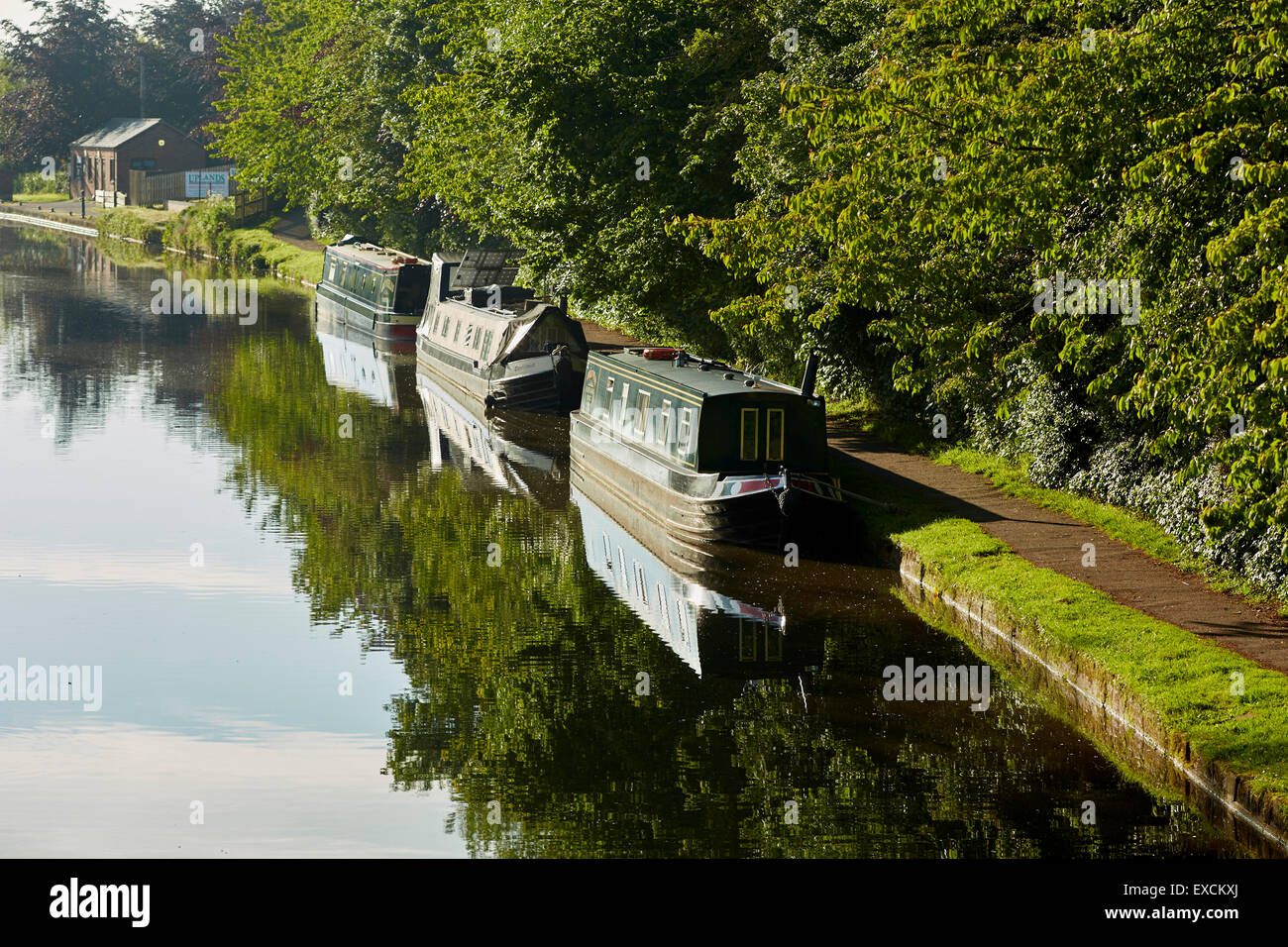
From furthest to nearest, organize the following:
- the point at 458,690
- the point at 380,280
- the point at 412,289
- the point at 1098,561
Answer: the point at 380,280, the point at 412,289, the point at 1098,561, the point at 458,690

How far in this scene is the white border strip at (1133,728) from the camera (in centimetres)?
986

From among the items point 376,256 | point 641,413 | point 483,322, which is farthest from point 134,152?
point 641,413

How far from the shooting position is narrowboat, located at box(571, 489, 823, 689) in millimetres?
14734

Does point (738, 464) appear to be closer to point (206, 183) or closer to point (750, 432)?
point (750, 432)

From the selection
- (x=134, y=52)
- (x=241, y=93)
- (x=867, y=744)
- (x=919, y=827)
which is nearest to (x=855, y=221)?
(x=867, y=744)

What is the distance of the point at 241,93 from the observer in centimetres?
7069

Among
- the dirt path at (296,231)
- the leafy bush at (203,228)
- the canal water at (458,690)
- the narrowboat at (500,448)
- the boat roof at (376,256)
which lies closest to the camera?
the canal water at (458,690)

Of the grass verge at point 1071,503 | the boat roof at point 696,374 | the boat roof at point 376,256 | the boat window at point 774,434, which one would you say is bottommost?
the grass verge at point 1071,503

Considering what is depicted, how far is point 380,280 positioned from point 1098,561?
97.1 feet

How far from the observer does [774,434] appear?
18938 millimetres

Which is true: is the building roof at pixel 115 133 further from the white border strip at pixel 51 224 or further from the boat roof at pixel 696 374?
the boat roof at pixel 696 374

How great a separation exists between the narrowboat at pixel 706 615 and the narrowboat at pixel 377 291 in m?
22.0

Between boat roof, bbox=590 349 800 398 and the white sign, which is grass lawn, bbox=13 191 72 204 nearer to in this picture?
the white sign

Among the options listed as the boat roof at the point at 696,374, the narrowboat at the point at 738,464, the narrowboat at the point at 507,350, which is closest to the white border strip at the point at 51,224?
the narrowboat at the point at 507,350
